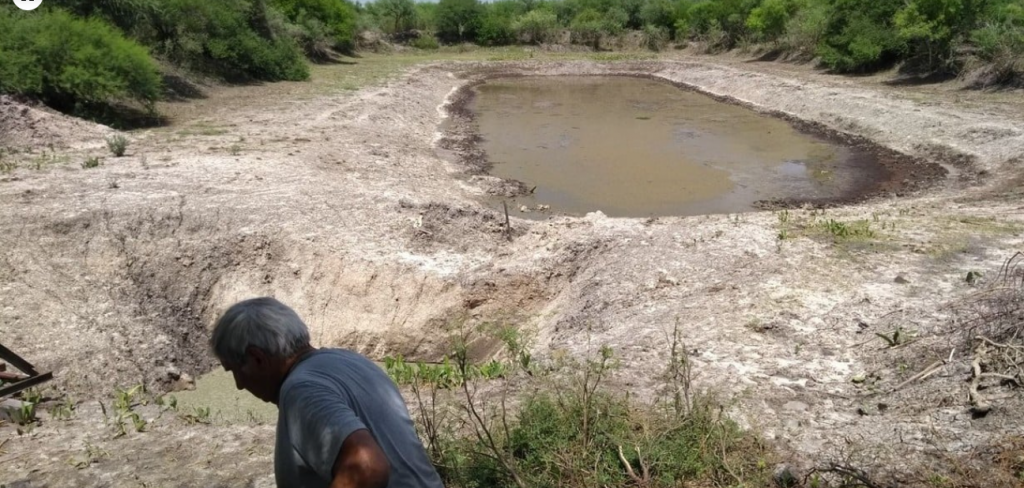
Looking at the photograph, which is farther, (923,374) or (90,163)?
(90,163)

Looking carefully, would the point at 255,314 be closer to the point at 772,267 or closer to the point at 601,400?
the point at 601,400

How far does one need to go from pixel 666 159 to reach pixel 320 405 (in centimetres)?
1528

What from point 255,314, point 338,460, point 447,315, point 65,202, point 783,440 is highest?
point 255,314

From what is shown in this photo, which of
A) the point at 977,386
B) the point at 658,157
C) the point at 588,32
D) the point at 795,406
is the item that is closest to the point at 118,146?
the point at 658,157

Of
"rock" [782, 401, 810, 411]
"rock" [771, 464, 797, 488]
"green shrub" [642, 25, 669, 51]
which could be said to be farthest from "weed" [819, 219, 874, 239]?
"green shrub" [642, 25, 669, 51]

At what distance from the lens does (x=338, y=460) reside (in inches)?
75.1

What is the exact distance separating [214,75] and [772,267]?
20.6 m

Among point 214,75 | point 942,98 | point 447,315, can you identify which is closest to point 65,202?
point 447,315

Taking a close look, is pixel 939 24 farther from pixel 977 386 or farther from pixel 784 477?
pixel 784 477

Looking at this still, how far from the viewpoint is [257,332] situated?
6.95 ft

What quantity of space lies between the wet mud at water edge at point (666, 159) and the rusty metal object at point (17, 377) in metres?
7.88

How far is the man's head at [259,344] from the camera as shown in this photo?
212cm

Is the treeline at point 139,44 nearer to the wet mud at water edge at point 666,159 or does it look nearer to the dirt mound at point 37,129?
the dirt mound at point 37,129

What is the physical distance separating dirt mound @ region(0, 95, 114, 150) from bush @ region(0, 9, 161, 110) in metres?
1.01
